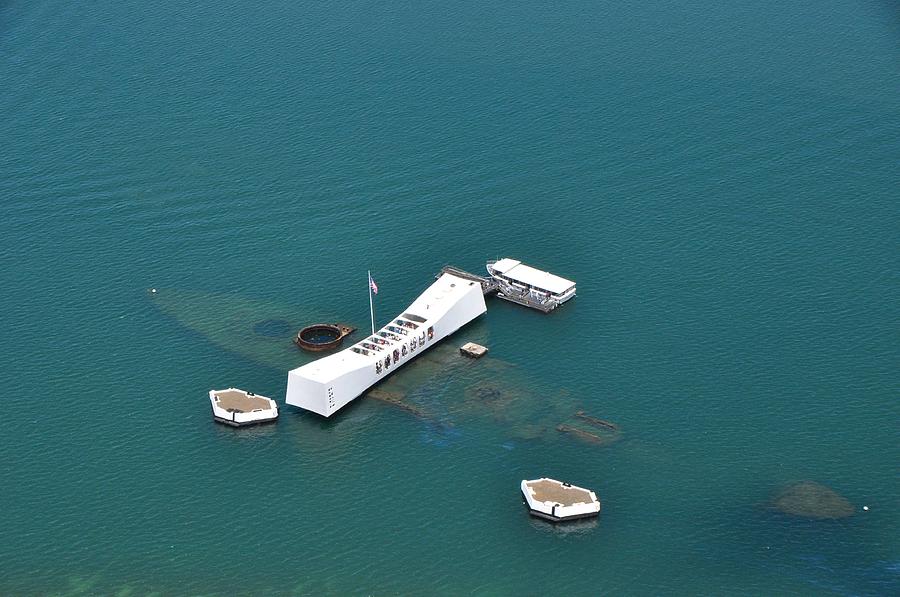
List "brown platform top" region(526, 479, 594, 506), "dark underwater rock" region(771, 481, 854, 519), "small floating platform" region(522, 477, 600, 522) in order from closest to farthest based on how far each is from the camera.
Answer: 1. "small floating platform" region(522, 477, 600, 522)
2. "dark underwater rock" region(771, 481, 854, 519)
3. "brown platform top" region(526, 479, 594, 506)

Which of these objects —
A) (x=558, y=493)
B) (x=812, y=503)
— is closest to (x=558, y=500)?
(x=558, y=493)

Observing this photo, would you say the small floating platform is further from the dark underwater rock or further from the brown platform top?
the dark underwater rock

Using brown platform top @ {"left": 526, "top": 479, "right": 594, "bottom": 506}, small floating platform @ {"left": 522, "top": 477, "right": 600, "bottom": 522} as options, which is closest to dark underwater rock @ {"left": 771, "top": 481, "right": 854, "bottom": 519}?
small floating platform @ {"left": 522, "top": 477, "right": 600, "bottom": 522}

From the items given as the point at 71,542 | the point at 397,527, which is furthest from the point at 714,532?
the point at 71,542

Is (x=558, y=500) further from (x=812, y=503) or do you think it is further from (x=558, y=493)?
(x=812, y=503)

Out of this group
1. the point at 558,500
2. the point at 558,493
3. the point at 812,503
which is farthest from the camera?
the point at 558,493

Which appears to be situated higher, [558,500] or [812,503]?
[812,503]
